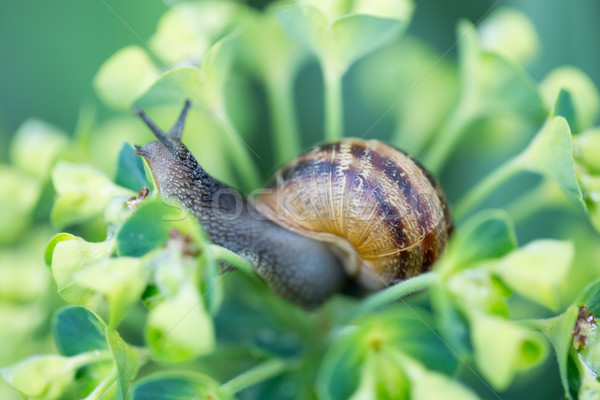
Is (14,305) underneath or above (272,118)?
underneath

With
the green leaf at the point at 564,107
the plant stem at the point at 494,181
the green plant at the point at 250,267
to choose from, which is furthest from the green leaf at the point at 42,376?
the green leaf at the point at 564,107

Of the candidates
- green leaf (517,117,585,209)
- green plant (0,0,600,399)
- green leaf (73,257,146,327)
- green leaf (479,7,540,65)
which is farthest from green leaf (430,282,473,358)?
green leaf (479,7,540,65)

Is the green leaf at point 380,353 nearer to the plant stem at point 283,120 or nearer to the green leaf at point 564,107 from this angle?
the green leaf at point 564,107

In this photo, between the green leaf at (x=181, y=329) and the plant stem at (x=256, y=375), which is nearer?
the green leaf at (x=181, y=329)

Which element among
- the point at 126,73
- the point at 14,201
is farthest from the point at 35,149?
the point at 126,73

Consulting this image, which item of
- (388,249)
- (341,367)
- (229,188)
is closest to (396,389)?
(341,367)

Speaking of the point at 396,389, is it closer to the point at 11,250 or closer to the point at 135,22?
the point at 11,250
